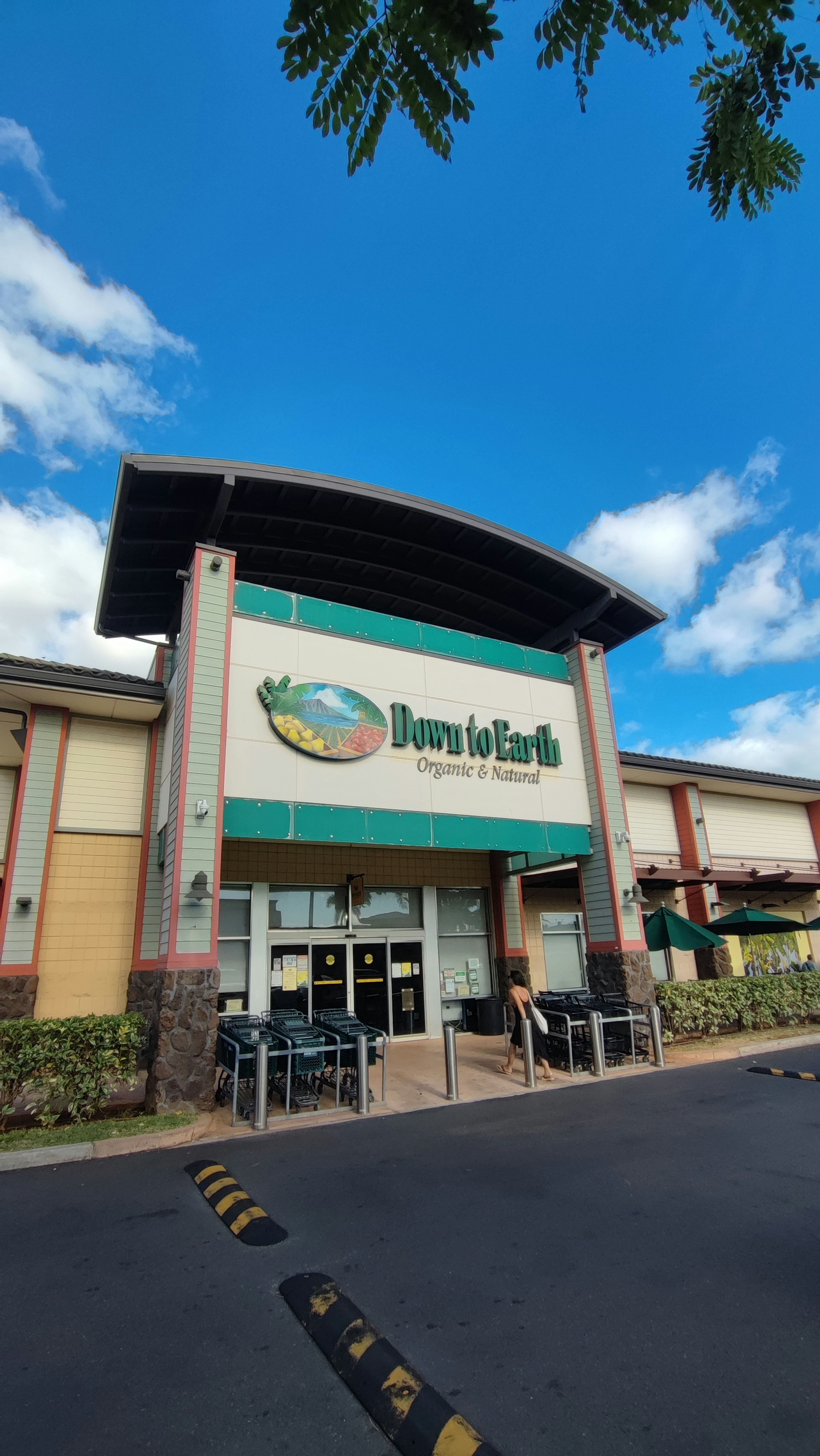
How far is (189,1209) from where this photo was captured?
5.99 meters

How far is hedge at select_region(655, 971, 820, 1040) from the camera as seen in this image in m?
13.8

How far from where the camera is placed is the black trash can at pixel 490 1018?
16500mm

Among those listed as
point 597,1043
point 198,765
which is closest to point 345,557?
point 198,765

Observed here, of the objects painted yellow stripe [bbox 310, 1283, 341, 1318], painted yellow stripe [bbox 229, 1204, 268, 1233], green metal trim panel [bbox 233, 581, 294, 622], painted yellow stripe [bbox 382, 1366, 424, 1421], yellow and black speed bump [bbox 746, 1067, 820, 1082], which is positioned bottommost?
yellow and black speed bump [bbox 746, 1067, 820, 1082]

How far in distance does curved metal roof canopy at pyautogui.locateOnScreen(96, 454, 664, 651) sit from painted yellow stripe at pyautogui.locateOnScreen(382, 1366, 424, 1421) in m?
12.1

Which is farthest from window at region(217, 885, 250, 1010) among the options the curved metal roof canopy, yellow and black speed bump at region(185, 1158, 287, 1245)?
yellow and black speed bump at region(185, 1158, 287, 1245)

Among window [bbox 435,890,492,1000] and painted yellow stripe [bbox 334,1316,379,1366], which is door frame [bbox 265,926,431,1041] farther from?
painted yellow stripe [bbox 334,1316,379,1366]

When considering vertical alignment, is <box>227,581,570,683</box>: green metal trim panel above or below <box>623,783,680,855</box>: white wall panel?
above

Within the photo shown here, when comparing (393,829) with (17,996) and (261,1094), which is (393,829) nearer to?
(261,1094)

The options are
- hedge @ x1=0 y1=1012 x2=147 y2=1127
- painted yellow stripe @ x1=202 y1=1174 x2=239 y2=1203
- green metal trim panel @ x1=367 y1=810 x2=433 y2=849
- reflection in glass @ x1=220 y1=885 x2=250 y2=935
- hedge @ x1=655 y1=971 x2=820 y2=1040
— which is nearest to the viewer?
painted yellow stripe @ x1=202 y1=1174 x2=239 y2=1203

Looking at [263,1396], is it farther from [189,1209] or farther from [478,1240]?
[189,1209]

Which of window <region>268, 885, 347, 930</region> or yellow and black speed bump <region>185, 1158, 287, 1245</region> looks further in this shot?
window <region>268, 885, 347, 930</region>

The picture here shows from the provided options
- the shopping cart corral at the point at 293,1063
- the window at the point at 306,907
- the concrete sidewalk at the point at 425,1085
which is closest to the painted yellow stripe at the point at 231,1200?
the concrete sidewalk at the point at 425,1085

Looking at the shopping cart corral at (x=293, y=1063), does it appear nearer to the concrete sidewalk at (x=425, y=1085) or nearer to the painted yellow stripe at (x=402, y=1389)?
the concrete sidewalk at (x=425, y=1085)
